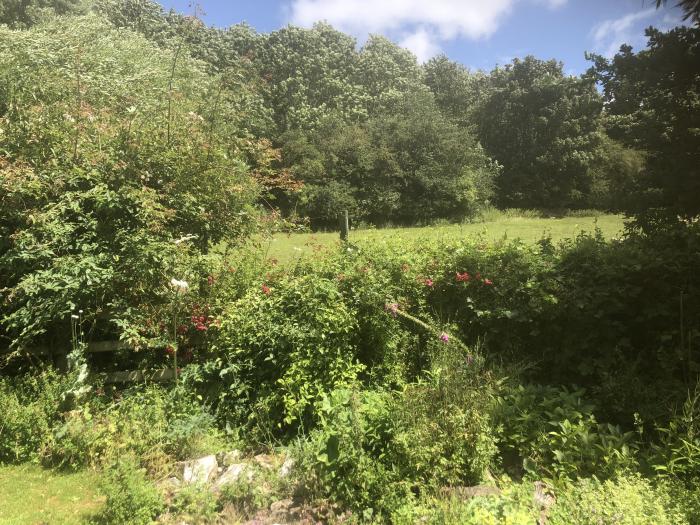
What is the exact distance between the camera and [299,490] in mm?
3229

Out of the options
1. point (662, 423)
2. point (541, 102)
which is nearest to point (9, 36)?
point (662, 423)

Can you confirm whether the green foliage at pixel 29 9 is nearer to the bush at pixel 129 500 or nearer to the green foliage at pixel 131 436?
the green foliage at pixel 131 436

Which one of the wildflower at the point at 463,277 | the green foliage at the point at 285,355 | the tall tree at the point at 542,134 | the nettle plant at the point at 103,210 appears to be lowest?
the green foliage at the point at 285,355

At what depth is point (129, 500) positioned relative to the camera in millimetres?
3004

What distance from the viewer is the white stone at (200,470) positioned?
136 inches

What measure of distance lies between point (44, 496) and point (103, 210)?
2.60m

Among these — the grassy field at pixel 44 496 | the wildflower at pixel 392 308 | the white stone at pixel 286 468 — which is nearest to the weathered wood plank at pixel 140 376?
the grassy field at pixel 44 496

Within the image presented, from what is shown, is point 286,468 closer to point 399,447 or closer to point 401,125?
point 399,447

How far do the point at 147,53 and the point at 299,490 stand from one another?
1603 cm

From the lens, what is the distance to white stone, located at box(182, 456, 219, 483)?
346 centimetres

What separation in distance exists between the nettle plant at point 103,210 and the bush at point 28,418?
481mm

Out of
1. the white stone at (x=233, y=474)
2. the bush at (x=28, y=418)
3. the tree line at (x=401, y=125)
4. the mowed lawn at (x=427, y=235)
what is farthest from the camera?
the tree line at (x=401, y=125)

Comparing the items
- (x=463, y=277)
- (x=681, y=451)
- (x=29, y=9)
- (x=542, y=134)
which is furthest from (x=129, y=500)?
(x=542, y=134)

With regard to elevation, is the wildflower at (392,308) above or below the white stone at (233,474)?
above
